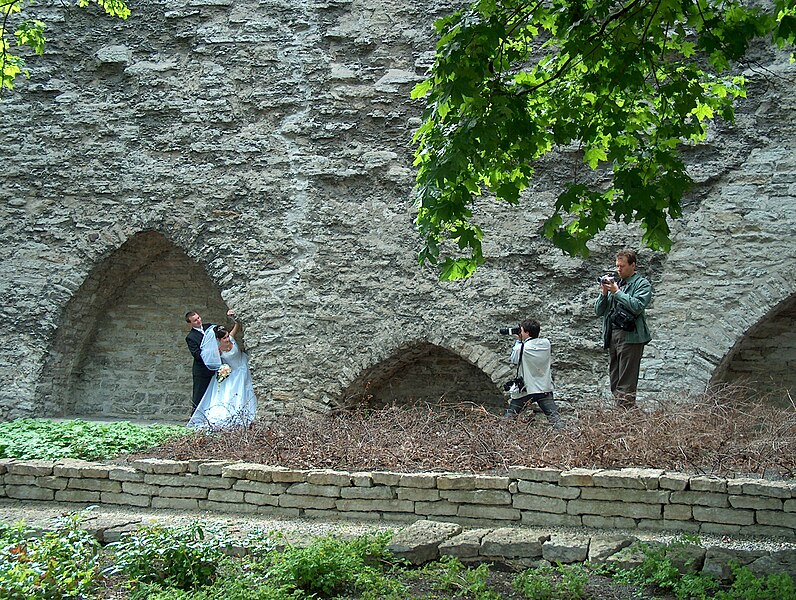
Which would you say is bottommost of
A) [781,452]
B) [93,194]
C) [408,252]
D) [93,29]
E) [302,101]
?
[781,452]

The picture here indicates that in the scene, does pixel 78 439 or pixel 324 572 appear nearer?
pixel 324 572

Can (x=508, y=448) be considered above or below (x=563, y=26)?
below

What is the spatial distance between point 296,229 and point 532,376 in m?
3.66

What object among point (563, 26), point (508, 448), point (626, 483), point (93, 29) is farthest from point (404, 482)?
point (93, 29)

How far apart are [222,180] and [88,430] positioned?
3516 mm

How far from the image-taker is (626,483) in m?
5.55

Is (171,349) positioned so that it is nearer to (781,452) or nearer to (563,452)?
(563,452)

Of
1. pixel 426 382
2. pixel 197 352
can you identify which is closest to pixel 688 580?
pixel 426 382

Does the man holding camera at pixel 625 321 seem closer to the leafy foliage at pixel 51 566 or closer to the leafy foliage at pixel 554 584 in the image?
the leafy foliage at pixel 554 584

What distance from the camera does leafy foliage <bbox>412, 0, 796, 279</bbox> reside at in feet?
16.2

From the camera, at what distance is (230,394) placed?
10148 millimetres

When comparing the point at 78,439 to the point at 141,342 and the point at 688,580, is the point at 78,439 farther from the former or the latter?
the point at 688,580

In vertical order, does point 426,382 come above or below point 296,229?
below

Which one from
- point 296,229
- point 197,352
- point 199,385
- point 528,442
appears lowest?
point 528,442
